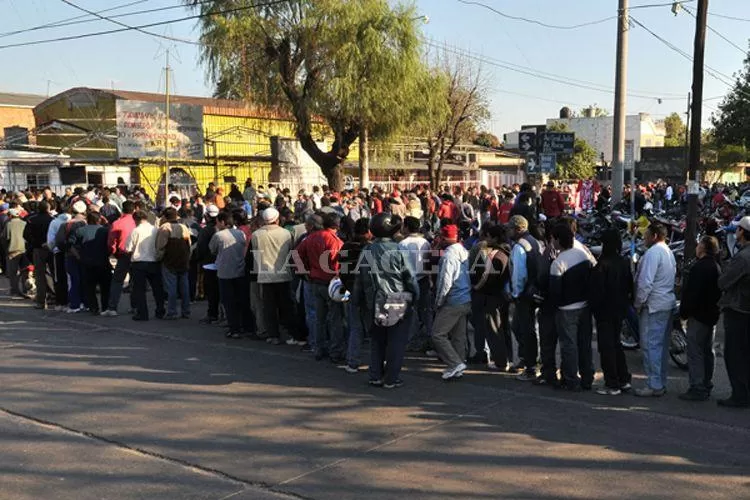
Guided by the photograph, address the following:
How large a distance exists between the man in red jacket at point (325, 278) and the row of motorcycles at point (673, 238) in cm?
325

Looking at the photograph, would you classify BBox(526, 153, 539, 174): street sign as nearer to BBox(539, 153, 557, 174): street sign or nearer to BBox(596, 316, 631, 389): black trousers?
BBox(539, 153, 557, 174): street sign

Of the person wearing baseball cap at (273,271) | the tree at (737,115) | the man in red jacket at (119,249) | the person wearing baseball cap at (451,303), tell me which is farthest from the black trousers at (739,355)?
the tree at (737,115)

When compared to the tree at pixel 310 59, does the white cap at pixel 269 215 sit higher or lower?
lower

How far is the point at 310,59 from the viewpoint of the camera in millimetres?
25938

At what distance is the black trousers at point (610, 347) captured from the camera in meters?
6.81

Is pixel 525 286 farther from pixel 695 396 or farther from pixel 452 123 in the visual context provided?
pixel 452 123

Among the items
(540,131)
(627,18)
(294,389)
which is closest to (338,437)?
(294,389)

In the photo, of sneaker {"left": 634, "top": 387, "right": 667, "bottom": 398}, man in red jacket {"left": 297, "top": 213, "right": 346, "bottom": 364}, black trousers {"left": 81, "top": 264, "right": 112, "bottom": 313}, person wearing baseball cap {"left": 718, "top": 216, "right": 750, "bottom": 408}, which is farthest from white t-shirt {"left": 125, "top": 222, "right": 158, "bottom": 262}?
person wearing baseball cap {"left": 718, "top": 216, "right": 750, "bottom": 408}

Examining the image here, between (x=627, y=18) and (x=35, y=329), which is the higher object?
(x=627, y=18)

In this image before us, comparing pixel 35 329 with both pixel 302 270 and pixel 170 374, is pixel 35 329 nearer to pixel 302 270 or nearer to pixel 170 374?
pixel 170 374

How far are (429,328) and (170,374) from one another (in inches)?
125

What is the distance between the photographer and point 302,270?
8445 mm

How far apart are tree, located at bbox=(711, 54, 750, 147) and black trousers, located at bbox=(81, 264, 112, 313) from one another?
133 ft

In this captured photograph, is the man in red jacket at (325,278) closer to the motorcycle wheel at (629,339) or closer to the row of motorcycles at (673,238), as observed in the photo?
the row of motorcycles at (673,238)
